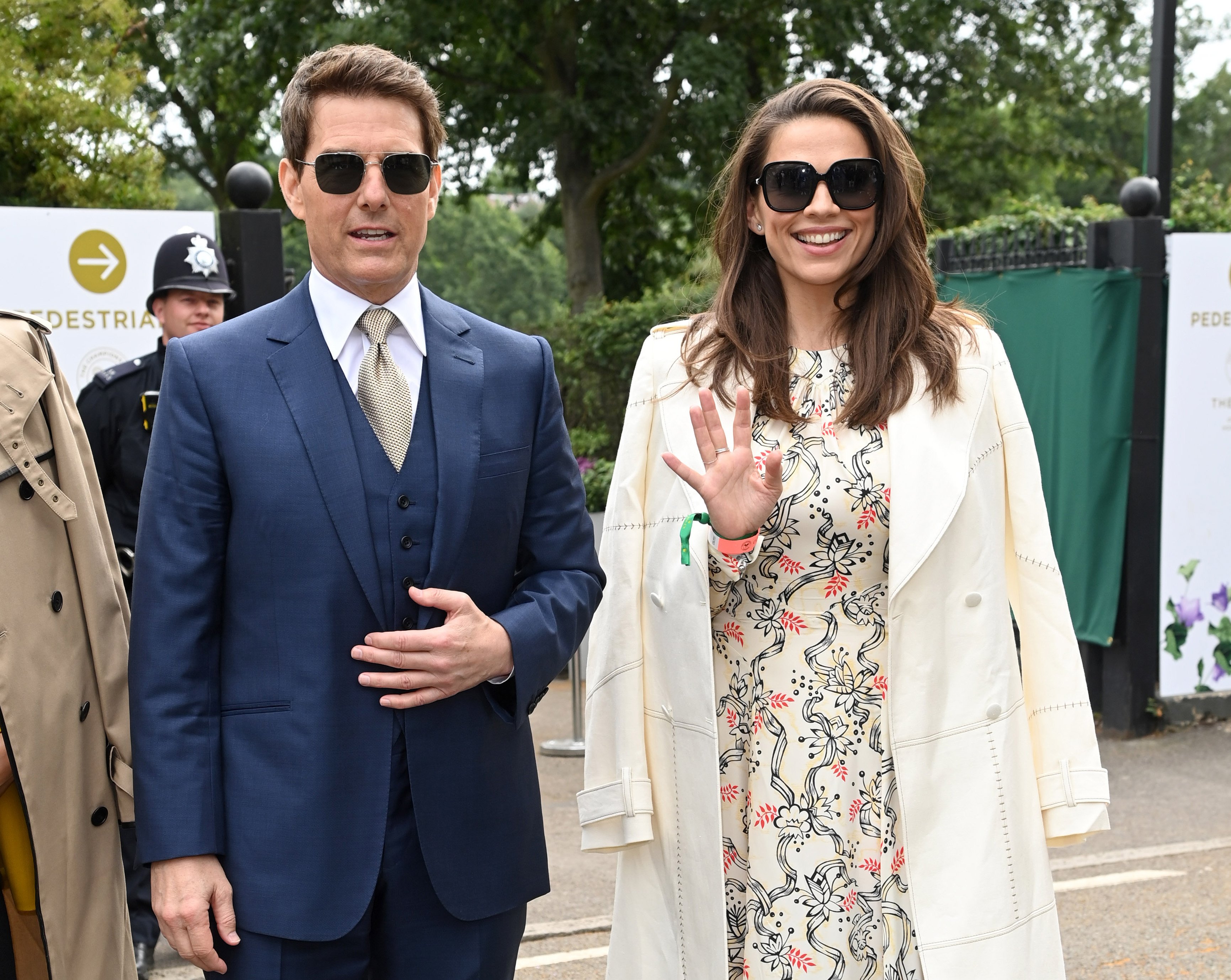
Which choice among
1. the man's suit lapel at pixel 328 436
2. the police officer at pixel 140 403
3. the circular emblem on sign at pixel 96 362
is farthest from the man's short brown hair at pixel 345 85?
the circular emblem on sign at pixel 96 362

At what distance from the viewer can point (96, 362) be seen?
5984mm

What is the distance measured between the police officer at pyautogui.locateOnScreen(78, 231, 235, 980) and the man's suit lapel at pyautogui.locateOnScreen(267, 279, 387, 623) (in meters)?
2.33

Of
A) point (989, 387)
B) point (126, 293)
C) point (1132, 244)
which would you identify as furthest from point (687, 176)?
point (989, 387)

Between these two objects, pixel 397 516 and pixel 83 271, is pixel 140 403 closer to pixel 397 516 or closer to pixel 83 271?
pixel 83 271

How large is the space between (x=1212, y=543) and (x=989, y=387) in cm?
554

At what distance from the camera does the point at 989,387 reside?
9.00ft

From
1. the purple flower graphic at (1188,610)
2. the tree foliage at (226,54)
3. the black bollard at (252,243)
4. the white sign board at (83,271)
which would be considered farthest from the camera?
the tree foliage at (226,54)

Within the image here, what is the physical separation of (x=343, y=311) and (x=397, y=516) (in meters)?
A: 0.39

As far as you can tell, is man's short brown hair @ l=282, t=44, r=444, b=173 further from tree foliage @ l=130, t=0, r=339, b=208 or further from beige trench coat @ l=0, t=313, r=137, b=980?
tree foliage @ l=130, t=0, r=339, b=208

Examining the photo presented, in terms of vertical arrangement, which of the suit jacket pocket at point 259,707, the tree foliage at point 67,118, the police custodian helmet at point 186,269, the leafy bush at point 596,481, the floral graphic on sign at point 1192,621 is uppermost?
the tree foliage at point 67,118

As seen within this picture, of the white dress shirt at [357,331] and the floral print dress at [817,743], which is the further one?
the floral print dress at [817,743]

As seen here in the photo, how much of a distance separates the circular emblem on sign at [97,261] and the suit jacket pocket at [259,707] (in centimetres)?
416

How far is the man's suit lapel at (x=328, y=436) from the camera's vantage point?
2.23 meters

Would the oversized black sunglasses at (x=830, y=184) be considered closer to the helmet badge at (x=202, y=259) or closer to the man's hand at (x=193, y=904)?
the man's hand at (x=193, y=904)
